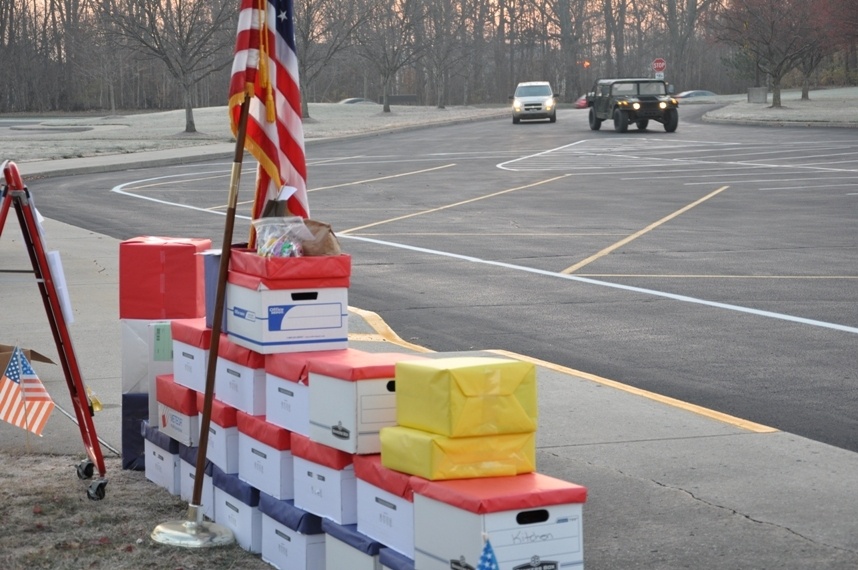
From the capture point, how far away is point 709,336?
10352 mm

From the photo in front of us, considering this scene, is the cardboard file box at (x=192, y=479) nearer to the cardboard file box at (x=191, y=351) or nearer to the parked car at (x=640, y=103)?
the cardboard file box at (x=191, y=351)

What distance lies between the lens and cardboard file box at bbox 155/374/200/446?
623 cm

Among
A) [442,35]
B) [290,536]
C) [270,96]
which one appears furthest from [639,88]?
[290,536]

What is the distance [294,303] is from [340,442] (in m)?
0.89

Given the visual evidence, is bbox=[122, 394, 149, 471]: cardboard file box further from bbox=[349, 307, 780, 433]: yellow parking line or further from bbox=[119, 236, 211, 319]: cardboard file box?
bbox=[349, 307, 780, 433]: yellow parking line

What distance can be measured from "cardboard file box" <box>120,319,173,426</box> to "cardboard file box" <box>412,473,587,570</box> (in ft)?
9.47

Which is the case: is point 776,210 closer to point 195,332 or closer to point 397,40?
point 195,332

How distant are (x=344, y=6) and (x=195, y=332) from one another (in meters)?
71.0

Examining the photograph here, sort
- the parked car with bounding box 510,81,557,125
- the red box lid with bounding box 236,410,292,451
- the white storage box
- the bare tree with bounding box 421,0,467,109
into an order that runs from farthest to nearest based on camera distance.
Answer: the bare tree with bounding box 421,0,467,109, the parked car with bounding box 510,81,557,125, the red box lid with bounding box 236,410,292,451, the white storage box

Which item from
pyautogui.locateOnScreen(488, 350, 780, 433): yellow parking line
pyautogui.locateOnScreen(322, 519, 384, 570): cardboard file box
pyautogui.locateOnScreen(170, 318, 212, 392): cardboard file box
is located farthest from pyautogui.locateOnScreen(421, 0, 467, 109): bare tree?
pyautogui.locateOnScreen(322, 519, 384, 570): cardboard file box

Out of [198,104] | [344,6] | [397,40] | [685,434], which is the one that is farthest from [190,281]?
[198,104]

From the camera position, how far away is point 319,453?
16.6 ft

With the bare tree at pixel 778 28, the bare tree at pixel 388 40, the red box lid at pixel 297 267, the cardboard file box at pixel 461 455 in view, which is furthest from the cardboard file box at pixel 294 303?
the bare tree at pixel 388 40

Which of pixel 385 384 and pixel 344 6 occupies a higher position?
pixel 344 6
